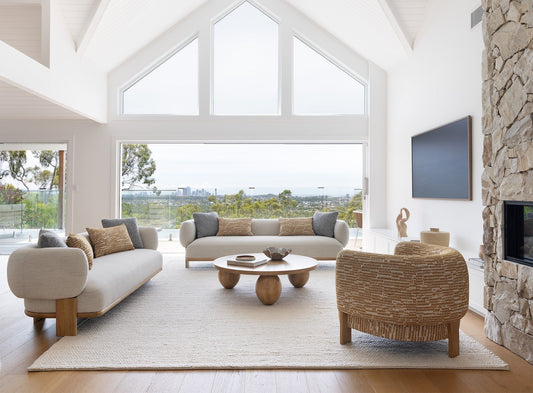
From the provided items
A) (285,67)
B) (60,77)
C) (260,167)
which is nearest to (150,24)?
(60,77)

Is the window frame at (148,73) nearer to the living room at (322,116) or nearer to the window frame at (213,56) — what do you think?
the living room at (322,116)

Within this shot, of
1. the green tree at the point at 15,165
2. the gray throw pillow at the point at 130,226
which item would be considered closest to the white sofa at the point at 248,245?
the gray throw pillow at the point at 130,226

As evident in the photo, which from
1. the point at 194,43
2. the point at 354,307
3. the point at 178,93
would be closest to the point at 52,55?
the point at 178,93

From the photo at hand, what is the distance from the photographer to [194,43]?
6.45 metres

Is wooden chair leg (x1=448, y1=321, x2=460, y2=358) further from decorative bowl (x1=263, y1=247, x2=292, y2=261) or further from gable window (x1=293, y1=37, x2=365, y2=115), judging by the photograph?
gable window (x1=293, y1=37, x2=365, y2=115)

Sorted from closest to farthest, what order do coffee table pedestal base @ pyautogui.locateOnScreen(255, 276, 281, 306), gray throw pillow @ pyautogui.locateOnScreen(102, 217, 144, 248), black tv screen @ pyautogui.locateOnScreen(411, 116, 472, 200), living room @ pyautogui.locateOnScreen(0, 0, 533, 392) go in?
living room @ pyautogui.locateOnScreen(0, 0, 533, 392) → coffee table pedestal base @ pyautogui.locateOnScreen(255, 276, 281, 306) → black tv screen @ pyautogui.locateOnScreen(411, 116, 472, 200) → gray throw pillow @ pyautogui.locateOnScreen(102, 217, 144, 248)

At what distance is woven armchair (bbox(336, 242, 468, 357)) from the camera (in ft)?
7.19

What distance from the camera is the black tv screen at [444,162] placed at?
3.73 metres

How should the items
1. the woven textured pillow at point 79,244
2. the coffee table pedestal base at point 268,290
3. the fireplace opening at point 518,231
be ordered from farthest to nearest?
1. the coffee table pedestal base at point 268,290
2. the woven textured pillow at point 79,244
3. the fireplace opening at point 518,231

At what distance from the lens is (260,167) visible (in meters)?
6.59

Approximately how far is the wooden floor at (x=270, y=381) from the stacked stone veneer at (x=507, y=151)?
1.07ft

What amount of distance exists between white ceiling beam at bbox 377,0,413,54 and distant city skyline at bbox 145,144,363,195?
1874 millimetres

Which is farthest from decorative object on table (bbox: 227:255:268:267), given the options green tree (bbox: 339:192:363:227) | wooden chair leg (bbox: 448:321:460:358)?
green tree (bbox: 339:192:363:227)

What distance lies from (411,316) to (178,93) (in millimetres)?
5551
